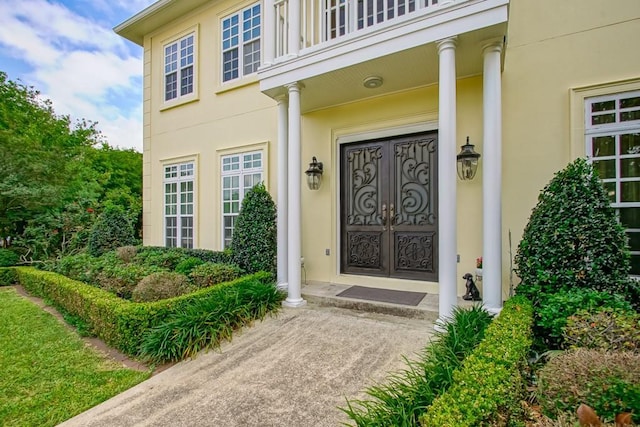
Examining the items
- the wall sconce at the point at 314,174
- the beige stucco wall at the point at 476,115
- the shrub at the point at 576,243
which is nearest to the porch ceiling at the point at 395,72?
the beige stucco wall at the point at 476,115

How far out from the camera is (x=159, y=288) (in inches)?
175

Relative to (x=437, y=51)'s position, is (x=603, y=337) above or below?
below

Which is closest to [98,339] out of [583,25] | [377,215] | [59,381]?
[59,381]

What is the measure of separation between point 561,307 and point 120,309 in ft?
15.9

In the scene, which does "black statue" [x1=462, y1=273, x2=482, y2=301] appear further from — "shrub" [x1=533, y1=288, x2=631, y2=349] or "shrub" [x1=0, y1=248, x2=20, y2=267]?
"shrub" [x1=0, y1=248, x2=20, y2=267]

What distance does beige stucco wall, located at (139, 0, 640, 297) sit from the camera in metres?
3.96

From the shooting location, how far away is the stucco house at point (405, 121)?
367 cm

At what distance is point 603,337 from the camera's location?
2.35 metres

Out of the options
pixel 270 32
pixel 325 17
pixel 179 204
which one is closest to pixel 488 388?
pixel 325 17

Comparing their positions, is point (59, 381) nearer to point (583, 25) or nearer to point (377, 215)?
point (377, 215)

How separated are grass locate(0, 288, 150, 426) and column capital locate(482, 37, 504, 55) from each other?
538cm

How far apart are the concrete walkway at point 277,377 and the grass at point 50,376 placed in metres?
0.23

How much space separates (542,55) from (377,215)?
329 centimetres

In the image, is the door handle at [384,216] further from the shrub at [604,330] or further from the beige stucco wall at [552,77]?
the shrub at [604,330]
